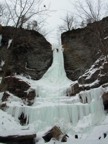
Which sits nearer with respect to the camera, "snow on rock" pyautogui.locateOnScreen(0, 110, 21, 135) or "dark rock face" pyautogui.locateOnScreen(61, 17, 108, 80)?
"snow on rock" pyautogui.locateOnScreen(0, 110, 21, 135)

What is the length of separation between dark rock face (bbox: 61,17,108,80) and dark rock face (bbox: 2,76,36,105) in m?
4.23

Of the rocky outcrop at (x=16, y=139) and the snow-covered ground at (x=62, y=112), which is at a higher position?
the snow-covered ground at (x=62, y=112)

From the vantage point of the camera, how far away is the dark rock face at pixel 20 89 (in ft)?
63.3

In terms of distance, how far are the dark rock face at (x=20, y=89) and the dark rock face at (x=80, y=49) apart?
423 cm

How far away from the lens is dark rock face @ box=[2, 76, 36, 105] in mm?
19281

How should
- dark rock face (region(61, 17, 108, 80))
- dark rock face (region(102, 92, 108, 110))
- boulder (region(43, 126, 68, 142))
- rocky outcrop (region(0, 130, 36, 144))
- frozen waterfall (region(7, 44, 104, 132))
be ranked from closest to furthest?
rocky outcrop (region(0, 130, 36, 144)) → boulder (region(43, 126, 68, 142)) → frozen waterfall (region(7, 44, 104, 132)) → dark rock face (region(102, 92, 108, 110)) → dark rock face (region(61, 17, 108, 80))

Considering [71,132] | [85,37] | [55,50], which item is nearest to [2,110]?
[71,132]

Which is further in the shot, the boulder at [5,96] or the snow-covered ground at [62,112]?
the boulder at [5,96]

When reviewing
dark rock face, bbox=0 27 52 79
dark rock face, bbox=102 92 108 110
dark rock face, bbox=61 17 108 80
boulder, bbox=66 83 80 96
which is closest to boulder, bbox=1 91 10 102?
dark rock face, bbox=0 27 52 79

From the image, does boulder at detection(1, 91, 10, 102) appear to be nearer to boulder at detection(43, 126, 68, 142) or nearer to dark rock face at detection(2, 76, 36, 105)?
dark rock face at detection(2, 76, 36, 105)

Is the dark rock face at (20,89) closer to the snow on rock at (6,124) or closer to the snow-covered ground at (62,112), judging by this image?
the snow-covered ground at (62,112)

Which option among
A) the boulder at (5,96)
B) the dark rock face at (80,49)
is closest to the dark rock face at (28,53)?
the dark rock face at (80,49)

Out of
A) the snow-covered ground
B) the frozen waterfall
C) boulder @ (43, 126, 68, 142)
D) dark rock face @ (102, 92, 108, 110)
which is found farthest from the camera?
dark rock face @ (102, 92, 108, 110)

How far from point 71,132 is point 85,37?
13170 mm
